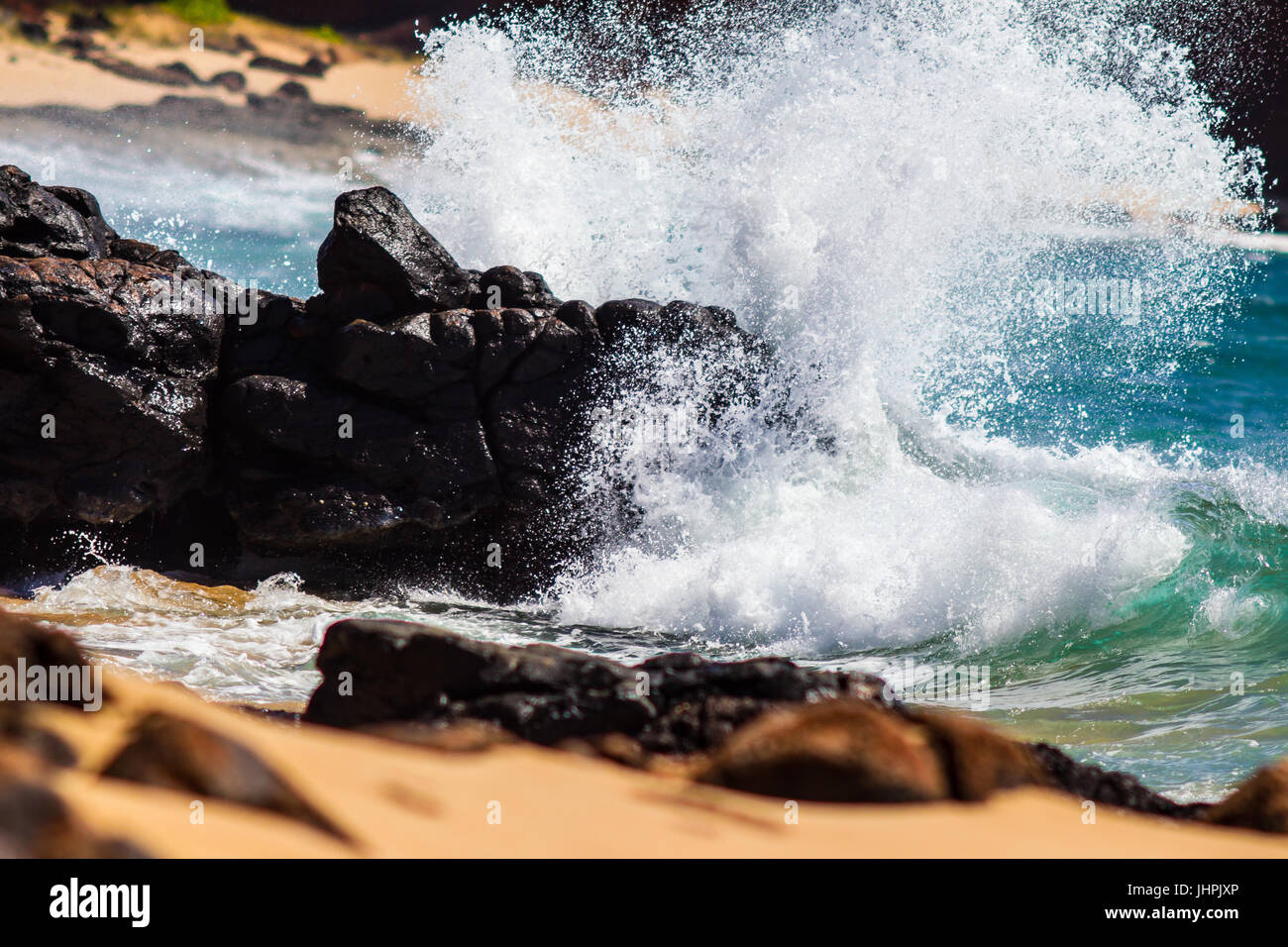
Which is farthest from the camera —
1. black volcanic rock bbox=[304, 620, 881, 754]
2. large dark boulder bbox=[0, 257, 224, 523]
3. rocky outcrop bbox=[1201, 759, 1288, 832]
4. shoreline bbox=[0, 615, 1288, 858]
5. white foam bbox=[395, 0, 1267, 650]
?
white foam bbox=[395, 0, 1267, 650]

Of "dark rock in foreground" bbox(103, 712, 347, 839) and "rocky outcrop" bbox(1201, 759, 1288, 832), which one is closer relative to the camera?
"dark rock in foreground" bbox(103, 712, 347, 839)

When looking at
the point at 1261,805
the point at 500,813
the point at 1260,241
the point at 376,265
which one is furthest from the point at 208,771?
the point at 1260,241

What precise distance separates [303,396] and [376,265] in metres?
1.09

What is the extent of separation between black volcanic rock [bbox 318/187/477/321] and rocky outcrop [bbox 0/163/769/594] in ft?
0.05

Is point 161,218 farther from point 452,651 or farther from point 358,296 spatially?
point 452,651

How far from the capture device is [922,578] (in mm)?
7645

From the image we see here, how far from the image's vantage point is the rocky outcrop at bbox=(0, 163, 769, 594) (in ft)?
23.3

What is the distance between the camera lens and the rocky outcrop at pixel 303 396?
709 cm

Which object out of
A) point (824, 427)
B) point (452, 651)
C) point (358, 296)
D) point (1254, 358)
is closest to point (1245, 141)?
point (1254, 358)

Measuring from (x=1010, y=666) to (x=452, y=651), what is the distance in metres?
A: 4.89

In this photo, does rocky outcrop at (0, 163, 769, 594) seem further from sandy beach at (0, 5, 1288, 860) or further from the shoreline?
the shoreline

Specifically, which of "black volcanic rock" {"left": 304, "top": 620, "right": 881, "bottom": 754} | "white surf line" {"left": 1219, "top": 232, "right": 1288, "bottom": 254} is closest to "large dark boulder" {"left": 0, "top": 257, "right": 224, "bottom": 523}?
"black volcanic rock" {"left": 304, "top": 620, "right": 881, "bottom": 754}

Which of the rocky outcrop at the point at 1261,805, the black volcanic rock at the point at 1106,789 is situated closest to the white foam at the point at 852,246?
the black volcanic rock at the point at 1106,789
